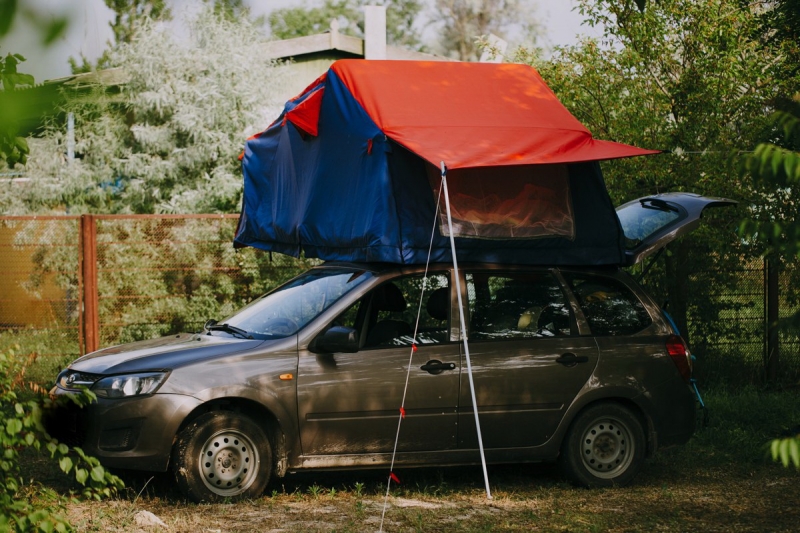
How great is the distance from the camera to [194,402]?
19.7 ft

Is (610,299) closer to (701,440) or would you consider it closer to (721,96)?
(701,440)

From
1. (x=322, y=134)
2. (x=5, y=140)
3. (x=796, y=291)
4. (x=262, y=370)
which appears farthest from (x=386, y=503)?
(x=796, y=291)

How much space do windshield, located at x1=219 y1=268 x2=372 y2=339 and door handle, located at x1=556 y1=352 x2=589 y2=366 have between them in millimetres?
1448

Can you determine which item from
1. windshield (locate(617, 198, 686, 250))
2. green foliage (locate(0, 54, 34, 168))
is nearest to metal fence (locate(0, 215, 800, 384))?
windshield (locate(617, 198, 686, 250))

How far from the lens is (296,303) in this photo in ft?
22.3

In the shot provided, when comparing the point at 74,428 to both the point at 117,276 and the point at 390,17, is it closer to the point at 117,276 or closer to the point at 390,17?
the point at 117,276

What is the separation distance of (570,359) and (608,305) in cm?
57

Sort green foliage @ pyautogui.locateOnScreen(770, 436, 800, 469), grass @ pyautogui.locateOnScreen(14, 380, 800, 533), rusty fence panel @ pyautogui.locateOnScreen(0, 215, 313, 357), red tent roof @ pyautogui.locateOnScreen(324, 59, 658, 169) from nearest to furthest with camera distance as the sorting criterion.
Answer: green foliage @ pyautogui.locateOnScreen(770, 436, 800, 469), grass @ pyautogui.locateOnScreen(14, 380, 800, 533), red tent roof @ pyautogui.locateOnScreen(324, 59, 658, 169), rusty fence panel @ pyautogui.locateOnScreen(0, 215, 313, 357)

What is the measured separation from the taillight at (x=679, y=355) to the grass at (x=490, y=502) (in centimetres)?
83

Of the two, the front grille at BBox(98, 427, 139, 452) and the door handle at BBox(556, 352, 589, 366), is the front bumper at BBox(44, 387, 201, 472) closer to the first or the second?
the front grille at BBox(98, 427, 139, 452)

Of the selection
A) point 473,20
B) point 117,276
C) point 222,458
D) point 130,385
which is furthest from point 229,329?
point 473,20

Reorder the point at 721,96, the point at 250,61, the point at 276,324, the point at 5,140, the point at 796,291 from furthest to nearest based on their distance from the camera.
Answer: the point at 250,61 < the point at 796,291 < the point at 721,96 < the point at 276,324 < the point at 5,140

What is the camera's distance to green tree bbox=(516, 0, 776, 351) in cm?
970

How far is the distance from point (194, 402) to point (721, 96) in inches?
254
